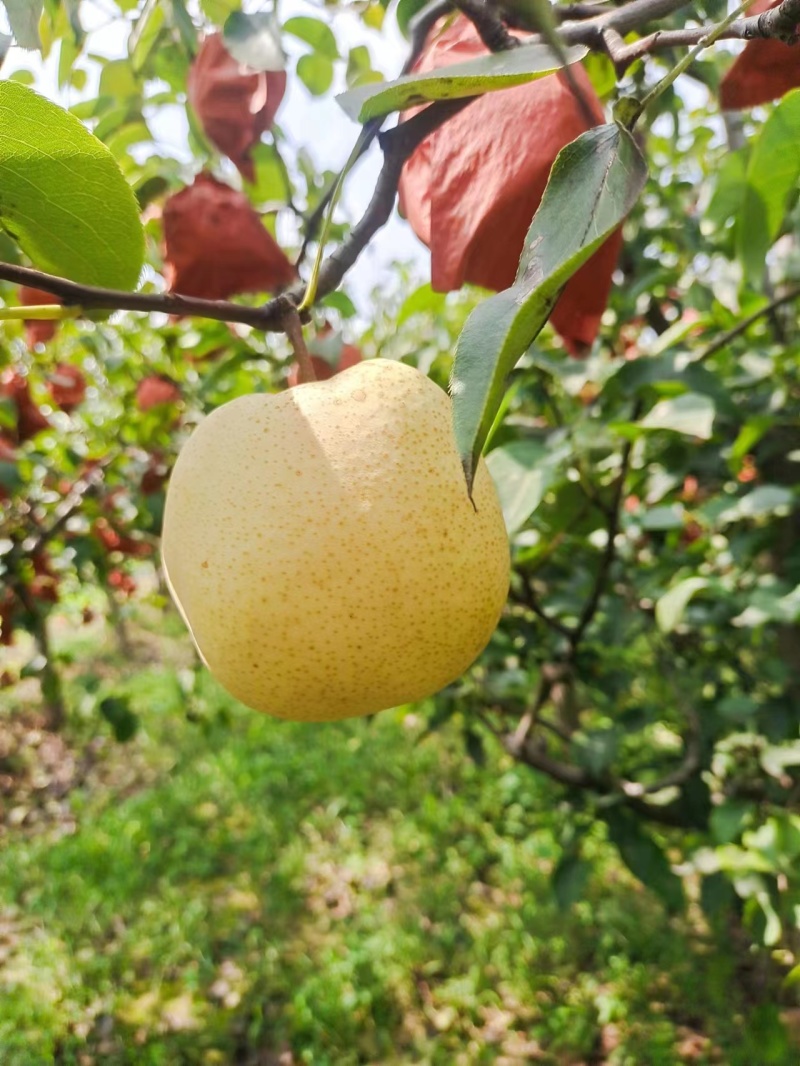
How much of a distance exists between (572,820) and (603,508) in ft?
2.26

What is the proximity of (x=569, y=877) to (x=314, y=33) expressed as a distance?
1411mm

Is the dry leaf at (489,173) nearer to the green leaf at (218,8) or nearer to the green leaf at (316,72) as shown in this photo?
the green leaf at (218,8)

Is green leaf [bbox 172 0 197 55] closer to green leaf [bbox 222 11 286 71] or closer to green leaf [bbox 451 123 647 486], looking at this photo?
green leaf [bbox 222 11 286 71]

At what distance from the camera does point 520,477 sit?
703mm

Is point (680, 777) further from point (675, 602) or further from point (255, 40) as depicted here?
point (255, 40)

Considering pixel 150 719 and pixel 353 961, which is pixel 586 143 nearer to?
pixel 353 961

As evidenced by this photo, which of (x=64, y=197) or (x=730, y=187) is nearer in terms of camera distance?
(x=64, y=197)

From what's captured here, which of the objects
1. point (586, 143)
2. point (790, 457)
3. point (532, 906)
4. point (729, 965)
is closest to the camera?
point (586, 143)

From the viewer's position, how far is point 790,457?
3.71 feet

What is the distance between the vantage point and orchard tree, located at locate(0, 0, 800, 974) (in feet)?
1.26

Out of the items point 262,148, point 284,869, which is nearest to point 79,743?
point 284,869

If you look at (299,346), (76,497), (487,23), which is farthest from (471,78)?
(76,497)

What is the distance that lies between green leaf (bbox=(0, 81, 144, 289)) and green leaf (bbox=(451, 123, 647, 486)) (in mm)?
241

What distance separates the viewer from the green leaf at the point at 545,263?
26 cm
